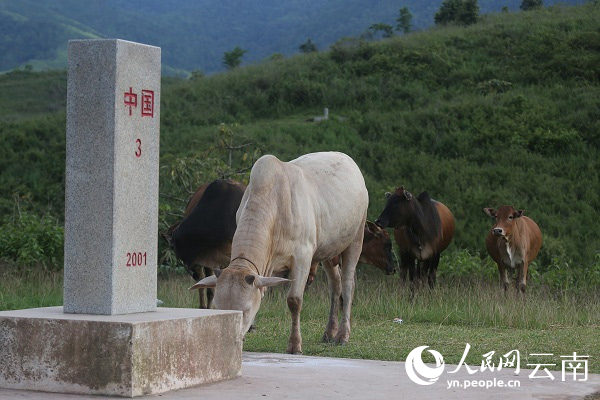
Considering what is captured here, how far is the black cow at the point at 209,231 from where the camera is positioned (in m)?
13.2

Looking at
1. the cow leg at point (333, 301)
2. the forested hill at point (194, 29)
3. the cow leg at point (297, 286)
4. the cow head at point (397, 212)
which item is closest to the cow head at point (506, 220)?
the cow head at point (397, 212)

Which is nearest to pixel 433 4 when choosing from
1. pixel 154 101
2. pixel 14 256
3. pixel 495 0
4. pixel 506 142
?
pixel 495 0

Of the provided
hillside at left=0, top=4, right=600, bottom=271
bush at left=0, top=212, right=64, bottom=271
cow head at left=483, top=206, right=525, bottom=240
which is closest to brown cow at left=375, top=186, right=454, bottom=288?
cow head at left=483, top=206, right=525, bottom=240

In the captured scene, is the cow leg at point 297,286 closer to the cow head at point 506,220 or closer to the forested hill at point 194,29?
the cow head at point 506,220

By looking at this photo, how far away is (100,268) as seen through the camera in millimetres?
7582

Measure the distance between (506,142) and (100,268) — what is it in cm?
2757

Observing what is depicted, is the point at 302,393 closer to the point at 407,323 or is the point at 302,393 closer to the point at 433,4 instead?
the point at 407,323

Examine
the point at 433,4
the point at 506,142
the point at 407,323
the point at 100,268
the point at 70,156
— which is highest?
the point at 433,4

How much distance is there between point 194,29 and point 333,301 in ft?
611

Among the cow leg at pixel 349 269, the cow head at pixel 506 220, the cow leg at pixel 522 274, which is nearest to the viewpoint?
the cow leg at pixel 349 269

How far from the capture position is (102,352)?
6973 millimetres

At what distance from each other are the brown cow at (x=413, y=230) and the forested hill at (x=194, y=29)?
122574 mm

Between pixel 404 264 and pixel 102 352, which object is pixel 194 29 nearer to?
pixel 404 264

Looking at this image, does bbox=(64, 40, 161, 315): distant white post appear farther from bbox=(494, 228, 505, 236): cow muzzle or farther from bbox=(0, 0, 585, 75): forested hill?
bbox=(0, 0, 585, 75): forested hill
